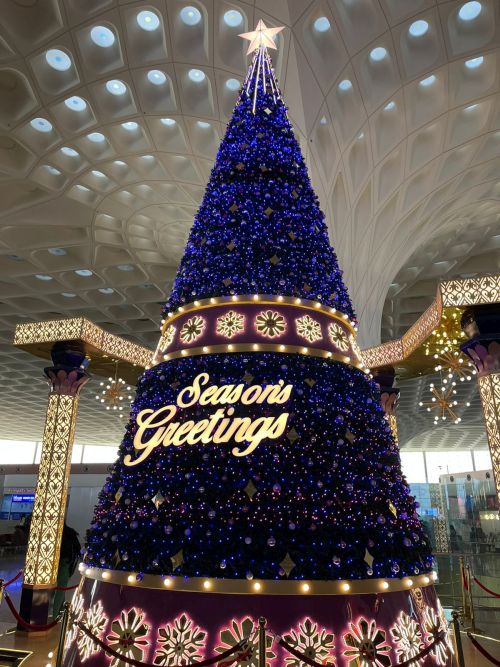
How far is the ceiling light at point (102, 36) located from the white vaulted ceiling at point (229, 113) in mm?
26

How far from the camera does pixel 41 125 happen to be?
10.5 metres

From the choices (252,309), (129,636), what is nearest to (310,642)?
(129,636)

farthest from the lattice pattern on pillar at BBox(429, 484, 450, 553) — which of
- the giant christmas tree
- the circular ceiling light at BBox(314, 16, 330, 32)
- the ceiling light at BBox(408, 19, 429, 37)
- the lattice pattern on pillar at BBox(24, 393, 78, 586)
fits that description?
the giant christmas tree

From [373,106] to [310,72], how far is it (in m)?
1.54

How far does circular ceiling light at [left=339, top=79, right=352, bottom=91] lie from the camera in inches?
353

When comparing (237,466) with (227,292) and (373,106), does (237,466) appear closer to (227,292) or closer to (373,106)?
(227,292)

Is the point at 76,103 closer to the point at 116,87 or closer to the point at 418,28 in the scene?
the point at 116,87

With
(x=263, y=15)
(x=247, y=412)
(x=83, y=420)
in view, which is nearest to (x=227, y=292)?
(x=247, y=412)

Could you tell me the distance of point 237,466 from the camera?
9.25 feet

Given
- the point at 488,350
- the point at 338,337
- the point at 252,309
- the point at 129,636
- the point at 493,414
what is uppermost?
the point at 488,350

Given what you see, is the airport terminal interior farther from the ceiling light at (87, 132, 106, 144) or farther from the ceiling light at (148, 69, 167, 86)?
the ceiling light at (148, 69, 167, 86)

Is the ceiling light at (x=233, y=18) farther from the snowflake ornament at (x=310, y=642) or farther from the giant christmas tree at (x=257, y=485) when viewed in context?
the snowflake ornament at (x=310, y=642)

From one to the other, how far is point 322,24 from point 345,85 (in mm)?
1194

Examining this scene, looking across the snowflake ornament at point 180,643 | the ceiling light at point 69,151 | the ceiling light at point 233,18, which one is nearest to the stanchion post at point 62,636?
the snowflake ornament at point 180,643
